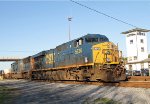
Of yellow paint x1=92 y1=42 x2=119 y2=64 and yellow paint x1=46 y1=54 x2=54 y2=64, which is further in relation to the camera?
yellow paint x1=46 y1=54 x2=54 y2=64

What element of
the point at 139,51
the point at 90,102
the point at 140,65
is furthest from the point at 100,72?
the point at 139,51

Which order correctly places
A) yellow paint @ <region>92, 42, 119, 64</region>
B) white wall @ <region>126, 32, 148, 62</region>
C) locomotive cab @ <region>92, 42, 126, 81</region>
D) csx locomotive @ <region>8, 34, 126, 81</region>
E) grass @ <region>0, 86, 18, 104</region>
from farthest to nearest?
1. white wall @ <region>126, 32, 148, 62</region>
2. yellow paint @ <region>92, 42, 119, 64</region>
3. csx locomotive @ <region>8, 34, 126, 81</region>
4. locomotive cab @ <region>92, 42, 126, 81</region>
5. grass @ <region>0, 86, 18, 104</region>

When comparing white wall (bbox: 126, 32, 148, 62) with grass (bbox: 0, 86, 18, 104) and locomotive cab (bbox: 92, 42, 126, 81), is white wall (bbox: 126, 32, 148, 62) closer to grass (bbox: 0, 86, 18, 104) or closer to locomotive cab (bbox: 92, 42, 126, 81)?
locomotive cab (bbox: 92, 42, 126, 81)

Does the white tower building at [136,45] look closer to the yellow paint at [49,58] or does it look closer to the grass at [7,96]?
the yellow paint at [49,58]

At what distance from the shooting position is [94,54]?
19.8 metres

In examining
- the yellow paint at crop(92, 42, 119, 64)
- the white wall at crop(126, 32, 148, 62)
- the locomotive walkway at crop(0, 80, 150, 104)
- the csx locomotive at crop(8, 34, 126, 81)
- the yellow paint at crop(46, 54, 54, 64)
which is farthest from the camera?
the white wall at crop(126, 32, 148, 62)

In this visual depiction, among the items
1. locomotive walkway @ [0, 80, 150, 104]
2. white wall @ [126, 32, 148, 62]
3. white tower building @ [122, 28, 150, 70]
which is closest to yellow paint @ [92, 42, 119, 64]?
locomotive walkway @ [0, 80, 150, 104]

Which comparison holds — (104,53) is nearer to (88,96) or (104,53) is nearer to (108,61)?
(108,61)

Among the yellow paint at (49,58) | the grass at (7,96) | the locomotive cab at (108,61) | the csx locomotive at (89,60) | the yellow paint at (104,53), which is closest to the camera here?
the grass at (7,96)

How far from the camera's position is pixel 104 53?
20.0 m

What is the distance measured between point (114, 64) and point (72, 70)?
4582 millimetres

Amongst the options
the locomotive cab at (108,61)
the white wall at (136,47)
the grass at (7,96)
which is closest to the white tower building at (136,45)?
the white wall at (136,47)

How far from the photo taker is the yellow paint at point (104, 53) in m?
19.8

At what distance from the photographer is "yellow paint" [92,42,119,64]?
19.8m
